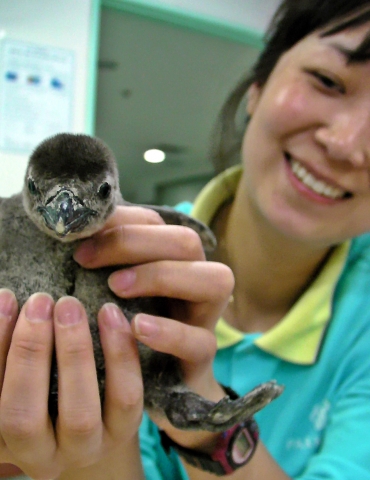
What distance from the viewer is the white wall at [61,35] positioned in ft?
1.66

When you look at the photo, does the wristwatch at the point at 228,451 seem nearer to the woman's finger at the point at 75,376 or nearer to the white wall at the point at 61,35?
the woman's finger at the point at 75,376

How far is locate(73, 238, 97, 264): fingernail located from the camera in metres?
0.48

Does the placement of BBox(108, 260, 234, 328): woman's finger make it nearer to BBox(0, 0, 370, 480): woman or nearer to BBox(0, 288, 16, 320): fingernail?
BBox(0, 0, 370, 480): woman

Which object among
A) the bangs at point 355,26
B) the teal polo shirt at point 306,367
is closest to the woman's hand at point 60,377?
the teal polo shirt at point 306,367

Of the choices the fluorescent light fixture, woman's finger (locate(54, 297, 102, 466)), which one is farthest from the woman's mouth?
woman's finger (locate(54, 297, 102, 466))

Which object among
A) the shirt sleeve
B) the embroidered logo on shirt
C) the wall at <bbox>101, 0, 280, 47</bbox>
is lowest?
the embroidered logo on shirt

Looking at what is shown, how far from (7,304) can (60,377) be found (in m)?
0.10

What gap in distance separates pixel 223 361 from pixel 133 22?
0.69m

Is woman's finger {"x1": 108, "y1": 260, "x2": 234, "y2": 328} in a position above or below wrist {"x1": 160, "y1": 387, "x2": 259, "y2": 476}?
above

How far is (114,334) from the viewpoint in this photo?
1.50 feet

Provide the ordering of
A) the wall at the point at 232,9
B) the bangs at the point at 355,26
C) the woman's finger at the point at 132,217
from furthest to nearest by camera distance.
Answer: the wall at the point at 232,9
the bangs at the point at 355,26
the woman's finger at the point at 132,217

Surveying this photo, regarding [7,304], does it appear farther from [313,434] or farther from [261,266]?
[313,434]

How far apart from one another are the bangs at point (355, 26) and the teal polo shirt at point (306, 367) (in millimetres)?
321

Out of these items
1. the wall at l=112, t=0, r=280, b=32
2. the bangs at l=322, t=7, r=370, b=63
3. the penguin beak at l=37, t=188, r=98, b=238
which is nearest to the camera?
the penguin beak at l=37, t=188, r=98, b=238
